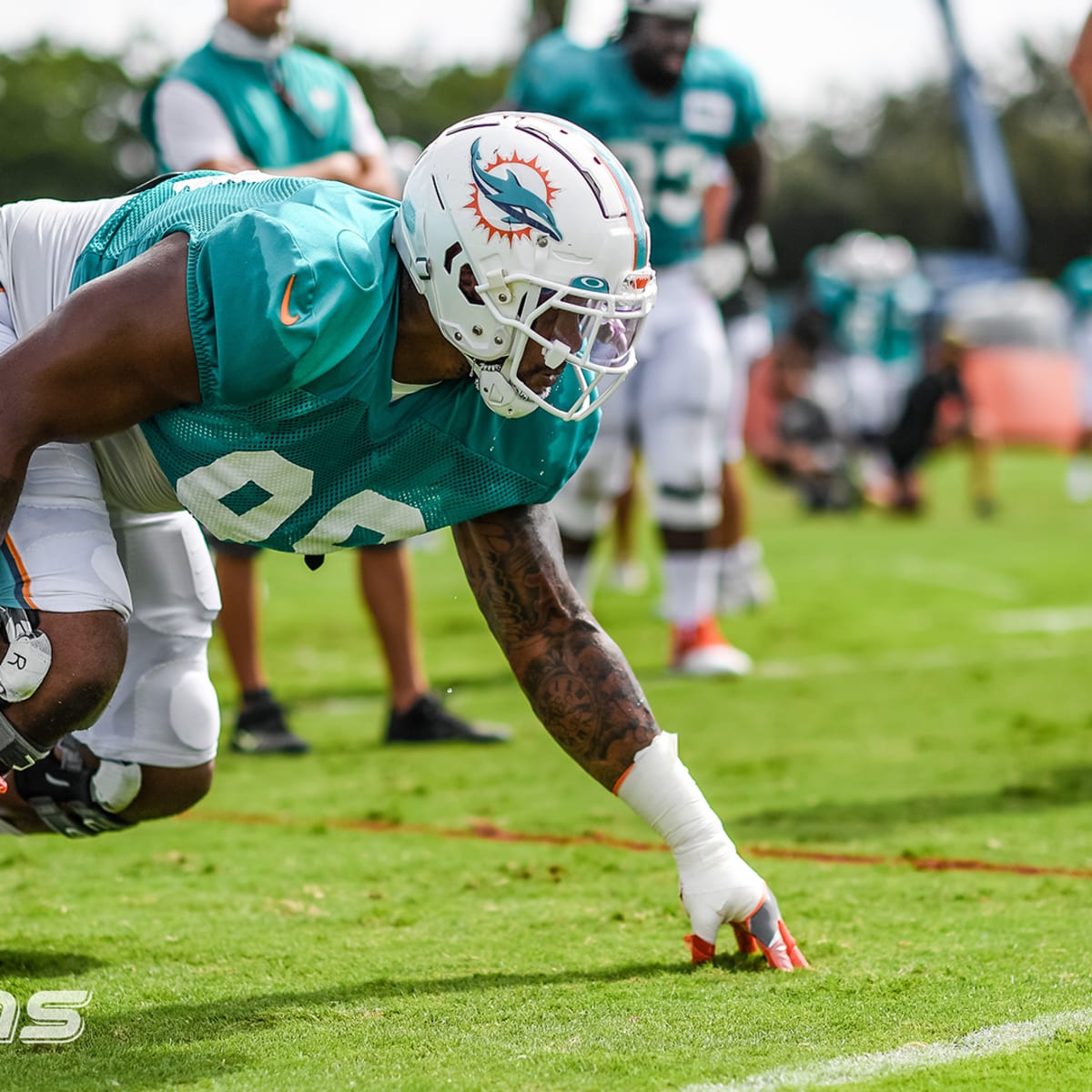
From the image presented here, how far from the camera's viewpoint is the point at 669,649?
7438 millimetres

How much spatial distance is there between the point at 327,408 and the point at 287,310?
0.78 ft

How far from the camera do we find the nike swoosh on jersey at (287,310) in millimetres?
2635

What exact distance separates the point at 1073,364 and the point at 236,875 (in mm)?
21693

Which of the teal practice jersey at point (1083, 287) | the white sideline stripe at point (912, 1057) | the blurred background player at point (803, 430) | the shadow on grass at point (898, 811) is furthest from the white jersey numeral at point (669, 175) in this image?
the teal practice jersey at point (1083, 287)

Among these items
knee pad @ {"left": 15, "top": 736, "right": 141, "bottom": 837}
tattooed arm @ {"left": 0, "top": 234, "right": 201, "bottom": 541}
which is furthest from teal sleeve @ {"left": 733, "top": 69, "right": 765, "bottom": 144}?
tattooed arm @ {"left": 0, "top": 234, "right": 201, "bottom": 541}

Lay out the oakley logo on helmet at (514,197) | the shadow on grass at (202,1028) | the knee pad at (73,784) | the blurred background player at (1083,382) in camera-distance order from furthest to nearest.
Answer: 1. the blurred background player at (1083,382)
2. the knee pad at (73,784)
3. the oakley logo on helmet at (514,197)
4. the shadow on grass at (202,1028)

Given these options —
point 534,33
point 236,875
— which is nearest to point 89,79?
point 534,33

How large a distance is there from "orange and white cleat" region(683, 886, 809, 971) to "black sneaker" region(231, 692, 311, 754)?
2682mm

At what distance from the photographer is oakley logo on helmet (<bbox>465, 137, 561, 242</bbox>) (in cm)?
280

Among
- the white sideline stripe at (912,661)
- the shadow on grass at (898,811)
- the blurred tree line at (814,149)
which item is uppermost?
the shadow on grass at (898,811)

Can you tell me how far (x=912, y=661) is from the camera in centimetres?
747

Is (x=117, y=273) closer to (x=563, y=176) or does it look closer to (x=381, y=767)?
(x=563, y=176)

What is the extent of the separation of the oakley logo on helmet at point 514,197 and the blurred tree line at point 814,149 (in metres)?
34.9

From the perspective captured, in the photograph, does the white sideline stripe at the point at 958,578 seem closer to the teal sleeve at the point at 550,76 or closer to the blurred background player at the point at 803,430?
the teal sleeve at the point at 550,76
